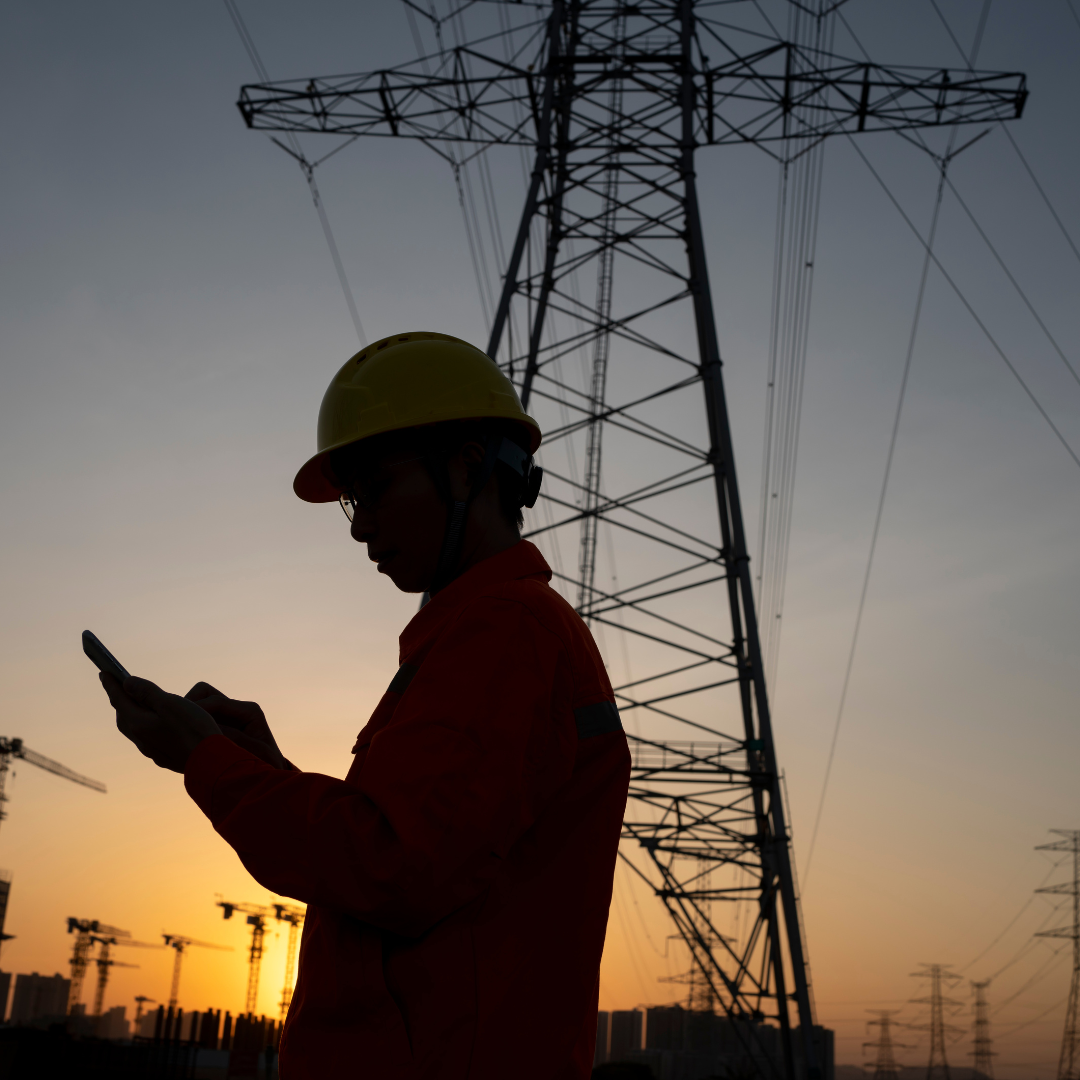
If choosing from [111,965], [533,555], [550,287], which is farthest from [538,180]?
[111,965]

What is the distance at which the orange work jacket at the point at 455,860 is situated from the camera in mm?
1505

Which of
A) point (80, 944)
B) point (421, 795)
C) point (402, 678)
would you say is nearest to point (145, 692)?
point (402, 678)

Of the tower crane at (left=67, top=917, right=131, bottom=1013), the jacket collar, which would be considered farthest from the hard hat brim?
the tower crane at (left=67, top=917, right=131, bottom=1013)

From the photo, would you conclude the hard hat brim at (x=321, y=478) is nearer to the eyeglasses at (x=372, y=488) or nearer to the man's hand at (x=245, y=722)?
the eyeglasses at (x=372, y=488)

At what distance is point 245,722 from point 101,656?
409mm

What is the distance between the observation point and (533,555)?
81.4 inches

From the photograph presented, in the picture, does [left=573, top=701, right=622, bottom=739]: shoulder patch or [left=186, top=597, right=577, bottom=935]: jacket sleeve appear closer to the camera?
[left=186, top=597, right=577, bottom=935]: jacket sleeve

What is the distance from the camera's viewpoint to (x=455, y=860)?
59.2 inches

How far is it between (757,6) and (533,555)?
55.0 ft

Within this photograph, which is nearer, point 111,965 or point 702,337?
point 702,337

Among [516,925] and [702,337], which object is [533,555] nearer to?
[516,925]

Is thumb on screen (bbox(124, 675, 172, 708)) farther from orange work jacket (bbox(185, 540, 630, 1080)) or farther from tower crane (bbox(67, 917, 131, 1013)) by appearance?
tower crane (bbox(67, 917, 131, 1013))

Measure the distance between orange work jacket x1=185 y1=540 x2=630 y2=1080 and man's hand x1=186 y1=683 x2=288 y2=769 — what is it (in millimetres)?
465

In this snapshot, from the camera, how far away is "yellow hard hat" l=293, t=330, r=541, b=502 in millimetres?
2178
